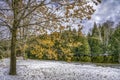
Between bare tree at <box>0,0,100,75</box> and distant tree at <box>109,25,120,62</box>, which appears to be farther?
distant tree at <box>109,25,120,62</box>

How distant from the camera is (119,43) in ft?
134

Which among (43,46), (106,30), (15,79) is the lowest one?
(15,79)

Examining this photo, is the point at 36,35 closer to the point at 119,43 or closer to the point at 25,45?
the point at 25,45

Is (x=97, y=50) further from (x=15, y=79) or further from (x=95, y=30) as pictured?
(x=15, y=79)

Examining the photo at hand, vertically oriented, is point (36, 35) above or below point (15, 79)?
above

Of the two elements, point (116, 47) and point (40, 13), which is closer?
point (40, 13)

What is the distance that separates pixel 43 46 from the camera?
15492mm

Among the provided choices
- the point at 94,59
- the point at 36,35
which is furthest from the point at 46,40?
the point at 94,59

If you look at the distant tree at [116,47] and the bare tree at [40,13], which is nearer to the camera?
the bare tree at [40,13]

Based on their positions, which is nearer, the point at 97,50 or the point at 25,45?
the point at 25,45

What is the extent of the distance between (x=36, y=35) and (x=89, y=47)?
97.0 feet

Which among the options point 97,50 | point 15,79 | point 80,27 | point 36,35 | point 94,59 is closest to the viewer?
point 80,27

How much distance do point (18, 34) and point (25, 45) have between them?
0.93 meters

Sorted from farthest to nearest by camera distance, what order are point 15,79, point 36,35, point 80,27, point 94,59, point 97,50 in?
point 97,50, point 94,59, point 36,35, point 15,79, point 80,27
